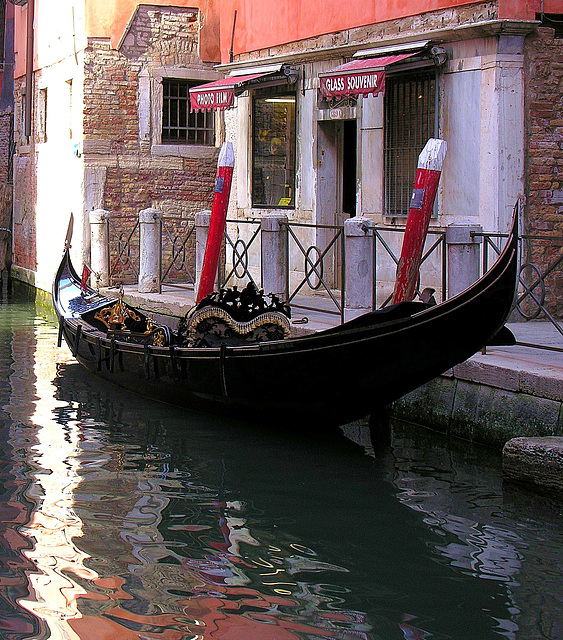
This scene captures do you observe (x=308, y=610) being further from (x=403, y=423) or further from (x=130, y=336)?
(x=130, y=336)

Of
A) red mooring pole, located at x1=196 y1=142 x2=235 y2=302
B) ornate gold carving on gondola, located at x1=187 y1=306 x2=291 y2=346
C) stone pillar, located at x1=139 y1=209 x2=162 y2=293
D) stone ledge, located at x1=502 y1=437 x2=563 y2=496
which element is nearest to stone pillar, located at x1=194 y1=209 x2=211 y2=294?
red mooring pole, located at x1=196 y1=142 x2=235 y2=302

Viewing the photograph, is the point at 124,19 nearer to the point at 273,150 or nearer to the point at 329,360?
the point at 273,150

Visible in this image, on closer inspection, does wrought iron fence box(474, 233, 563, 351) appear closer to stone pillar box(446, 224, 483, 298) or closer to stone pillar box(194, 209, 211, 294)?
stone pillar box(446, 224, 483, 298)

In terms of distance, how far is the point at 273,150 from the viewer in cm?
1152

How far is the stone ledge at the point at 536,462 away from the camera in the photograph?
534 cm

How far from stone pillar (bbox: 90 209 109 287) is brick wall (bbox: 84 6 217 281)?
29 cm

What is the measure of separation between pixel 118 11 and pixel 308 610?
10729 mm

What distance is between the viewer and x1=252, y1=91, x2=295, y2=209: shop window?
11273mm

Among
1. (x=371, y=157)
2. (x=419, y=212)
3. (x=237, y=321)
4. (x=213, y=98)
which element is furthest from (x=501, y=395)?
(x=213, y=98)

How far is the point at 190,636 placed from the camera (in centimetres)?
374

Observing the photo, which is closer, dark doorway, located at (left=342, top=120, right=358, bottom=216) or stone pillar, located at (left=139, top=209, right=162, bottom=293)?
dark doorway, located at (left=342, top=120, right=358, bottom=216)

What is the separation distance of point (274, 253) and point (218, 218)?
82 centimetres

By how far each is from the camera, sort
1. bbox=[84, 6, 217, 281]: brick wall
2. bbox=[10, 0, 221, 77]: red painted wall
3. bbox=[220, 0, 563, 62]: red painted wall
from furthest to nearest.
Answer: bbox=[84, 6, 217, 281]: brick wall, bbox=[10, 0, 221, 77]: red painted wall, bbox=[220, 0, 563, 62]: red painted wall

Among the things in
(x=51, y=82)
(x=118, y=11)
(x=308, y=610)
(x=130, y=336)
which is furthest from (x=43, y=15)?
(x=308, y=610)
